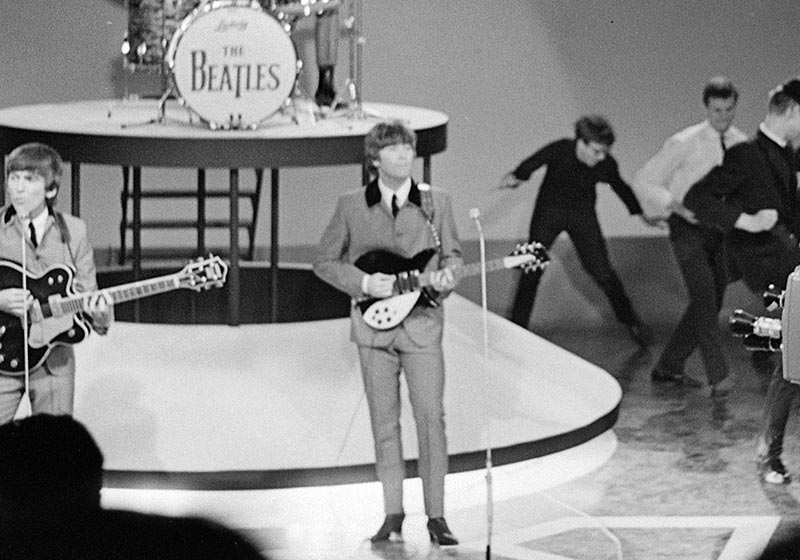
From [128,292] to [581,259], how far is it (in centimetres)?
432

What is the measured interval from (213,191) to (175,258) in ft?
1.33

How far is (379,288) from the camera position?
6.21m

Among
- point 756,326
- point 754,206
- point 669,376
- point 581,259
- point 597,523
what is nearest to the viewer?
point 756,326

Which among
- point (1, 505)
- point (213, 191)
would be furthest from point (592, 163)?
point (1, 505)

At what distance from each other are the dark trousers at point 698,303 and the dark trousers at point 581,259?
71 centimetres

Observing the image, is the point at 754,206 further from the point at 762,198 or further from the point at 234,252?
the point at 234,252

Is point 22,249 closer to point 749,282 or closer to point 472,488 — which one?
point 472,488

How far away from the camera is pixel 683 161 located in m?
9.06

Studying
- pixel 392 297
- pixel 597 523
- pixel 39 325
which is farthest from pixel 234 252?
pixel 597 523

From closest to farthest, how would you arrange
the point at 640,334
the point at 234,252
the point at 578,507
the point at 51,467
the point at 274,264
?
the point at 51,467, the point at 578,507, the point at 234,252, the point at 274,264, the point at 640,334

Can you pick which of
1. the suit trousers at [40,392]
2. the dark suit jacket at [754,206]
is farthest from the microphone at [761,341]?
the dark suit jacket at [754,206]

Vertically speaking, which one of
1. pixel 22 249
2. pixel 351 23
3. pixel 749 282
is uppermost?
pixel 351 23

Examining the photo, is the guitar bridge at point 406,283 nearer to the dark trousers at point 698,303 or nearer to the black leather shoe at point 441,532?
the black leather shoe at point 441,532

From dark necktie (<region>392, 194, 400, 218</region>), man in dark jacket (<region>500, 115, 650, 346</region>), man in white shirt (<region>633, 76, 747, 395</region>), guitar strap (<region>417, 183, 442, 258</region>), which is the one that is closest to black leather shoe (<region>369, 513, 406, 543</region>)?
guitar strap (<region>417, 183, 442, 258</region>)
